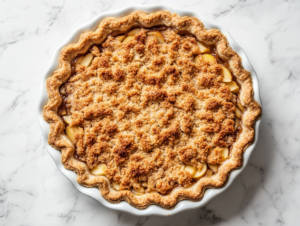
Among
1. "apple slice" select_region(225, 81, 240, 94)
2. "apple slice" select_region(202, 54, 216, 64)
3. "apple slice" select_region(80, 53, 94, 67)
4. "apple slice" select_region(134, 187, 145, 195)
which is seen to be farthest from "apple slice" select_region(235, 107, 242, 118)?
"apple slice" select_region(80, 53, 94, 67)

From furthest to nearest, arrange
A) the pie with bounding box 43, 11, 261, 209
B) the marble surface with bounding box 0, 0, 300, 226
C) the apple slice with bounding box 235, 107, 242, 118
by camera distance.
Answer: the marble surface with bounding box 0, 0, 300, 226, the apple slice with bounding box 235, 107, 242, 118, the pie with bounding box 43, 11, 261, 209

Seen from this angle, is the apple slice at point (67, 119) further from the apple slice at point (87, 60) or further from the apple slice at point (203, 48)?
the apple slice at point (203, 48)

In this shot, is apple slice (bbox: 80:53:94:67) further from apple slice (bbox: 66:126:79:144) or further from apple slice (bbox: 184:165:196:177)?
apple slice (bbox: 184:165:196:177)

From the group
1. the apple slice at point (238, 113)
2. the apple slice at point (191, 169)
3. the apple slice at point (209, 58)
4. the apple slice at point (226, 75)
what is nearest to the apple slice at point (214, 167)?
the apple slice at point (191, 169)

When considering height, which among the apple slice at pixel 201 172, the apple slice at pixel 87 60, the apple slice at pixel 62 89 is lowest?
the apple slice at pixel 201 172

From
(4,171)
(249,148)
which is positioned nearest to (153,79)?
(249,148)

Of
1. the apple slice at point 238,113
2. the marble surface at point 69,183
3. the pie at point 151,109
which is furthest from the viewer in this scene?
the marble surface at point 69,183

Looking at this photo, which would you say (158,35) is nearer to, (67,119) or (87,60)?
(87,60)
